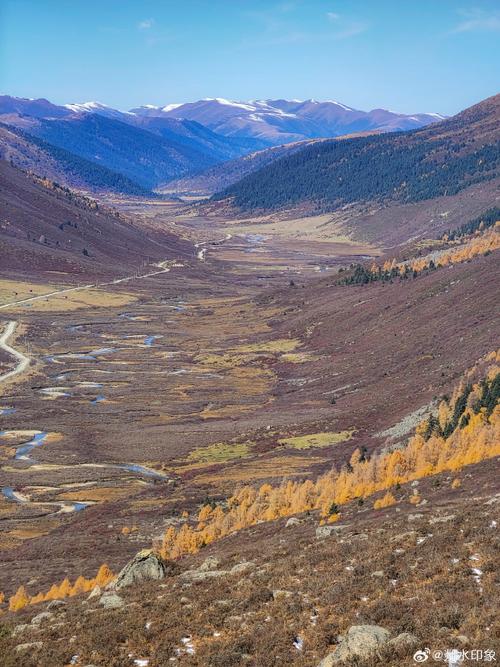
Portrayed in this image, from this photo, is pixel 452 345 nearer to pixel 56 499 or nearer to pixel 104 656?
pixel 56 499

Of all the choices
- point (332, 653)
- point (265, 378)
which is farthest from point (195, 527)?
point (265, 378)

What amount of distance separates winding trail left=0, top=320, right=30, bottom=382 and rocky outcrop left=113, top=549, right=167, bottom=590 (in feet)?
373

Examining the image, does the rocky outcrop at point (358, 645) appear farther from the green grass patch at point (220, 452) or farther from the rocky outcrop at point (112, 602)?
the green grass patch at point (220, 452)

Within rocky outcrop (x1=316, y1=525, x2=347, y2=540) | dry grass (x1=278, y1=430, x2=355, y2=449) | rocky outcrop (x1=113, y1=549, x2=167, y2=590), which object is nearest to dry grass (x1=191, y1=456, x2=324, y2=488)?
dry grass (x1=278, y1=430, x2=355, y2=449)

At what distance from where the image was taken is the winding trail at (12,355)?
15262 centimetres

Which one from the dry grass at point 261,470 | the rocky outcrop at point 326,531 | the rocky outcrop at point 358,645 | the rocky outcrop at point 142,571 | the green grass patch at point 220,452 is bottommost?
the green grass patch at point 220,452

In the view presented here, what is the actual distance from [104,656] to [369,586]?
10089mm

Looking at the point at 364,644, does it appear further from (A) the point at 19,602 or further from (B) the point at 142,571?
(A) the point at 19,602

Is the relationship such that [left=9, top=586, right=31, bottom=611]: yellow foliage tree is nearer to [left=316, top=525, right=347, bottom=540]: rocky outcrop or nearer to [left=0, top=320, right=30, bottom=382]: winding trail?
[left=316, top=525, right=347, bottom=540]: rocky outcrop

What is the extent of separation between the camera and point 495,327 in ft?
429

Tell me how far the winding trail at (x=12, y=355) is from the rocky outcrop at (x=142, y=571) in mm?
113784

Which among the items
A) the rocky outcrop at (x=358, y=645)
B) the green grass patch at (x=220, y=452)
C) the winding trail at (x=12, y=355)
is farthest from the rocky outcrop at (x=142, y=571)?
the winding trail at (x=12, y=355)

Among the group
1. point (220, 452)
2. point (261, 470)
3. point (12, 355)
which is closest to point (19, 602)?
point (261, 470)

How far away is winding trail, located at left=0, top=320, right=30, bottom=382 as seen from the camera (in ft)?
501
